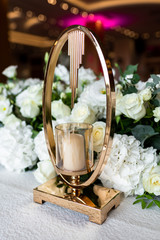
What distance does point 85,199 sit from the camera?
0.51m

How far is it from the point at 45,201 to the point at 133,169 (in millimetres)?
233

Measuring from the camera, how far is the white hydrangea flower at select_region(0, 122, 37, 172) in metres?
0.69

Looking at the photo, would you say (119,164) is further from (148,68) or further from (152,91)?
(148,68)

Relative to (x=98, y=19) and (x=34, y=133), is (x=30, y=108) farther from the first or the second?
(x=98, y=19)

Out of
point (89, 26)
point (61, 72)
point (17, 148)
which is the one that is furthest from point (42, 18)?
point (17, 148)

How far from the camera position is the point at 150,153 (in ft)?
1.85

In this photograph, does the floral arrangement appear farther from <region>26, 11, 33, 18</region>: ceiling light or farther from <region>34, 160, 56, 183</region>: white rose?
<region>26, 11, 33, 18</region>: ceiling light

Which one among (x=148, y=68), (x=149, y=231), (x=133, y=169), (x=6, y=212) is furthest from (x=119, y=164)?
(x=148, y=68)

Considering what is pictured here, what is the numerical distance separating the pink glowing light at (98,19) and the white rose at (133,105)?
3281 mm

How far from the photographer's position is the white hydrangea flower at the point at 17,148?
693mm

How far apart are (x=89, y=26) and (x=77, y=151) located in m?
3.62

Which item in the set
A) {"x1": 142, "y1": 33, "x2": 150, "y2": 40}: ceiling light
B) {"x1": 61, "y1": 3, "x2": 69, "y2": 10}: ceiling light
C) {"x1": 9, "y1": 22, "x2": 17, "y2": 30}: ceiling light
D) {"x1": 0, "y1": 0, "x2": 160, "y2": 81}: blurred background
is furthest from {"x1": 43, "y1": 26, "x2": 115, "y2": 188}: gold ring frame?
{"x1": 142, "y1": 33, "x2": 150, "y2": 40}: ceiling light

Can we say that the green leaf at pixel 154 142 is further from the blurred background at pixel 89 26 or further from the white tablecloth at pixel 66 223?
the blurred background at pixel 89 26

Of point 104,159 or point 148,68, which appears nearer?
point 104,159
